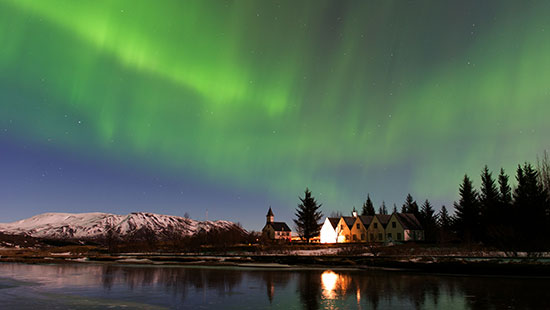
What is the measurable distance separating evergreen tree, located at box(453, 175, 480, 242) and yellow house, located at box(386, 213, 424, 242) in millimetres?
12769

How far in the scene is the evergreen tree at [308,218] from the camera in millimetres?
99312

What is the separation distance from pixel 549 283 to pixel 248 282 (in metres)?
20.7

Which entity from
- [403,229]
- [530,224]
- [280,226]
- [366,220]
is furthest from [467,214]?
[280,226]

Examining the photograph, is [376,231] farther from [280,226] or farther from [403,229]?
[280,226]

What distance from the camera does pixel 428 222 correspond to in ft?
343

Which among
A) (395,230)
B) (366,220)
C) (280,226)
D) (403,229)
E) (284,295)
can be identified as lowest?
(284,295)

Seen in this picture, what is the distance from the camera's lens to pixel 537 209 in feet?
159

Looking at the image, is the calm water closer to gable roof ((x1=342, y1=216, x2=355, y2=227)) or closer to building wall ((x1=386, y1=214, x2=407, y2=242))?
building wall ((x1=386, y1=214, x2=407, y2=242))

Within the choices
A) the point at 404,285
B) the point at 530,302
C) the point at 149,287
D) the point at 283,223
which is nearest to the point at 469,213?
the point at 404,285

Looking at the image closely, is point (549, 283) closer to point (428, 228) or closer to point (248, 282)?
point (248, 282)

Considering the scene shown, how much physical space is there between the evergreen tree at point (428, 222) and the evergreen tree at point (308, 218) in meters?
27.6

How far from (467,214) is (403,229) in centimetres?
1511

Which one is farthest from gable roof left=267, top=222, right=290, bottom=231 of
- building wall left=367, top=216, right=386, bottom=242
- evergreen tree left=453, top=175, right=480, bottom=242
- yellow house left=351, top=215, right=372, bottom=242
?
evergreen tree left=453, top=175, right=480, bottom=242

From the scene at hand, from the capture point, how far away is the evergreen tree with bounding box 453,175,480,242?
236ft
